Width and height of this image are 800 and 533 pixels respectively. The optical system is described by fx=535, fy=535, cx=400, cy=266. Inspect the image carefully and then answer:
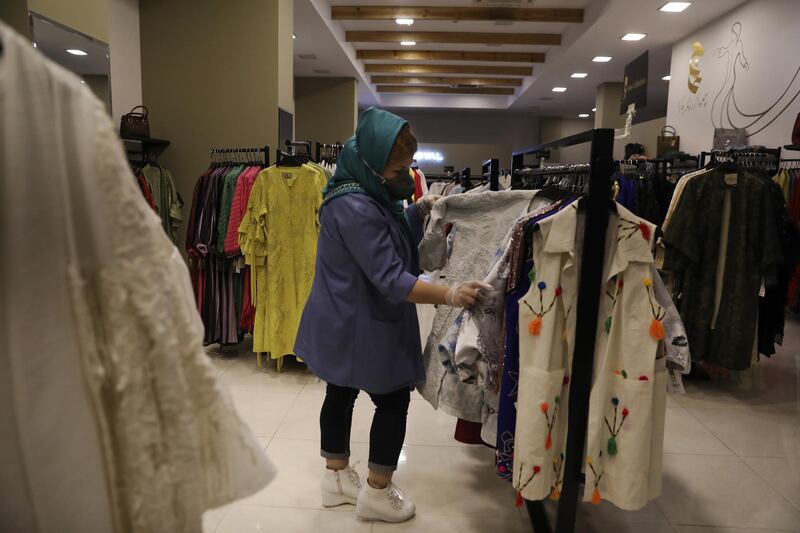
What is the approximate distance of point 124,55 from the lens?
4160 mm

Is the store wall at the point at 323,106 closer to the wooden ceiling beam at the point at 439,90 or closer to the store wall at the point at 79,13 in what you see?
the wooden ceiling beam at the point at 439,90

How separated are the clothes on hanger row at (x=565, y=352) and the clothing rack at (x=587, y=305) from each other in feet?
0.11

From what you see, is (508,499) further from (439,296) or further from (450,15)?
(450,15)

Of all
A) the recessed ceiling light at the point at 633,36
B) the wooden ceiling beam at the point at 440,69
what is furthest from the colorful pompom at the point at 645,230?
the wooden ceiling beam at the point at 440,69

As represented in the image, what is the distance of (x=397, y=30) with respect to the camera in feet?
23.6

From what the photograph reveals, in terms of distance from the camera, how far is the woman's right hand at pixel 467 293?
1.61 m

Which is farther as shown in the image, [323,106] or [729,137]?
[323,106]

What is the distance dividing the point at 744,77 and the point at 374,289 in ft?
17.0

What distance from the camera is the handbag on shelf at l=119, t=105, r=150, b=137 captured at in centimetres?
394

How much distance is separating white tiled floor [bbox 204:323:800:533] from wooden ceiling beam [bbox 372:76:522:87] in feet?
25.4

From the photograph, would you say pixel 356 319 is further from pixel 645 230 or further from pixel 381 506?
pixel 645 230

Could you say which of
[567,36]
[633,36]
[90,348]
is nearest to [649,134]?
[633,36]

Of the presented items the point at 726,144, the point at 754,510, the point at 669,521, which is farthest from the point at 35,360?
the point at 726,144

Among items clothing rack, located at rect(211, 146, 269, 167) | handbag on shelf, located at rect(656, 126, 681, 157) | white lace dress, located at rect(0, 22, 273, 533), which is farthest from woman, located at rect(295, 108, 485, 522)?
handbag on shelf, located at rect(656, 126, 681, 157)
